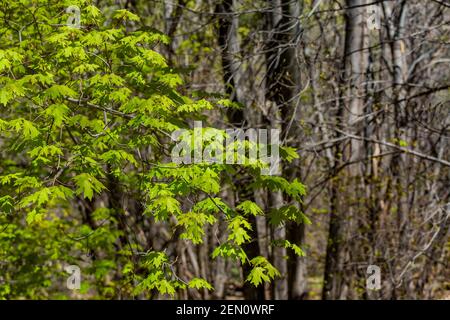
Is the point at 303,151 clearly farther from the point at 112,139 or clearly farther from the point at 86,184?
the point at 86,184

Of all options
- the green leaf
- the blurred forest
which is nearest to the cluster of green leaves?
the green leaf

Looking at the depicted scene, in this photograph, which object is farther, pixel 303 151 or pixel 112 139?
pixel 303 151

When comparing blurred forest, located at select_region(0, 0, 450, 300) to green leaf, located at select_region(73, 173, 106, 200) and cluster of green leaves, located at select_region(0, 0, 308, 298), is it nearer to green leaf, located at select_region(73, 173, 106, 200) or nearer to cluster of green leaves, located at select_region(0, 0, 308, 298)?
cluster of green leaves, located at select_region(0, 0, 308, 298)

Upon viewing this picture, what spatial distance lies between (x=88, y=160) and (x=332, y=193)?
529 cm

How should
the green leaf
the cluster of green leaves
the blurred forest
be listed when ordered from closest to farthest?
1. the green leaf
2. the cluster of green leaves
3. the blurred forest

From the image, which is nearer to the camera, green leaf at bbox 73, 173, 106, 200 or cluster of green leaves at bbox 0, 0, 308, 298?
green leaf at bbox 73, 173, 106, 200

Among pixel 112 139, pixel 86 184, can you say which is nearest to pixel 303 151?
pixel 112 139

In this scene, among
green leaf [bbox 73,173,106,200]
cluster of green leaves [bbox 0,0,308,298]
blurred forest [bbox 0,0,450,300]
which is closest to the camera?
green leaf [bbox 73,173,106,200]

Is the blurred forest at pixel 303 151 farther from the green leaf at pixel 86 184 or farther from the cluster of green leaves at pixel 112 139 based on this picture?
the green leaf at pixel 86 184

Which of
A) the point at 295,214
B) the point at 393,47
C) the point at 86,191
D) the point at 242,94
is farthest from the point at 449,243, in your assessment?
the point at 86,191

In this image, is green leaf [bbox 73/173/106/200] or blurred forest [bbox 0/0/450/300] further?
Answer: blurred forest [bbox 0/0/450/300]

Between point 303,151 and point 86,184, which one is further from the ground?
point 303,151

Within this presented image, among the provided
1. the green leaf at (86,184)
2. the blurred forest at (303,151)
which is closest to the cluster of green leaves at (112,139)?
the green leaf at (86,184)

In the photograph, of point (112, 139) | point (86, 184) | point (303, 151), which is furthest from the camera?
point (303, 151)
